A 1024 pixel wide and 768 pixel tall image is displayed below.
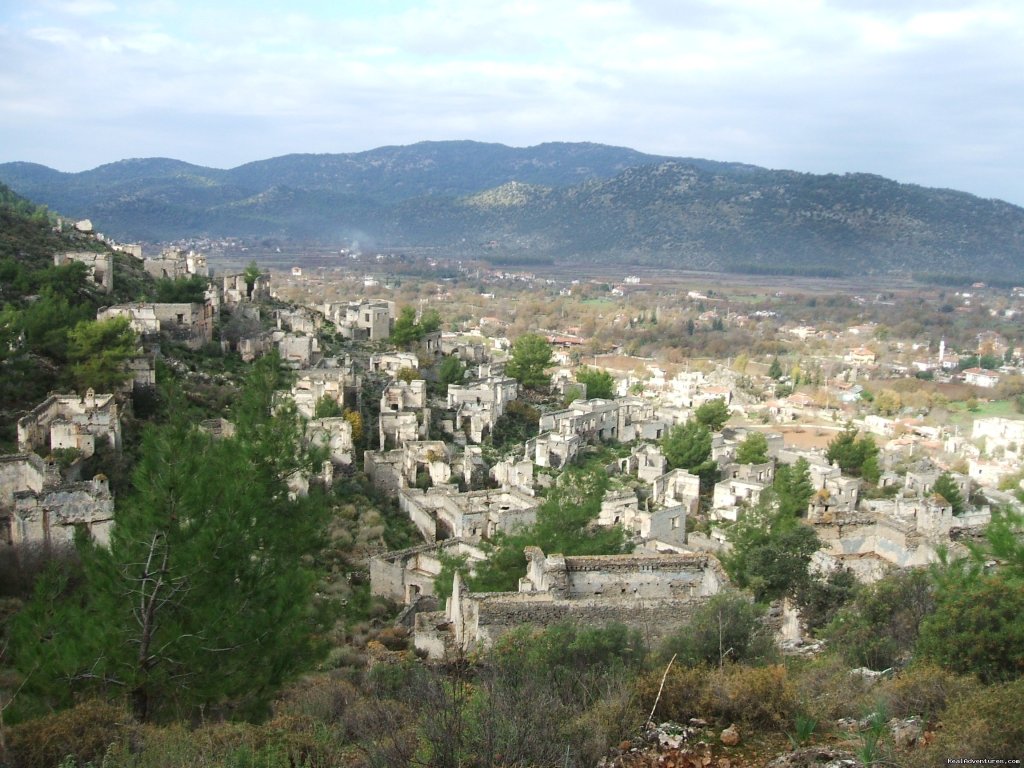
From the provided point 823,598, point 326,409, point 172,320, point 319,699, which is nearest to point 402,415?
point 326,409

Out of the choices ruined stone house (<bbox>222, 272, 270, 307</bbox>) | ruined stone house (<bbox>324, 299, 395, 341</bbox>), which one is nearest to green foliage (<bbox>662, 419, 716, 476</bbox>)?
ruined stone house (<bbox>324, 299, 395, 341</bbox>)

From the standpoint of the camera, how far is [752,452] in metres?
27.7

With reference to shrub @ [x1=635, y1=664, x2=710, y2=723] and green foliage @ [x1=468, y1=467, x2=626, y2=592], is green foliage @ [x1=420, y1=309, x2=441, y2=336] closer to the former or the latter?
green foliage @ [x1=468, y1=467, x2=626, y2=592]

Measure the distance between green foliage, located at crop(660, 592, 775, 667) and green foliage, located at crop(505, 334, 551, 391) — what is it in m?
24.7

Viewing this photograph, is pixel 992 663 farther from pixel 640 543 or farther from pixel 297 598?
pixel 640 543

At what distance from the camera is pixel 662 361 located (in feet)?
212

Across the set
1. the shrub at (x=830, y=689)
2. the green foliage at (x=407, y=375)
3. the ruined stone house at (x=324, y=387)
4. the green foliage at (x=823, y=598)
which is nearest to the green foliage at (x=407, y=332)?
the green foliage at (x=407, y=375)

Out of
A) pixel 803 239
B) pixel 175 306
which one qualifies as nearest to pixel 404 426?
pixel 175 306

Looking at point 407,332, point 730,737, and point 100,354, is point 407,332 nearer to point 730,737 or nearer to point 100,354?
point 100,354

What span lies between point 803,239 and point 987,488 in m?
118

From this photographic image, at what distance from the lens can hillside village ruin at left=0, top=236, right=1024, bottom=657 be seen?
1090 cm

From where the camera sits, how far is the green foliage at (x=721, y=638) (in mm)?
8430

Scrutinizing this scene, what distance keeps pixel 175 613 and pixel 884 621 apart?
25.1 feet

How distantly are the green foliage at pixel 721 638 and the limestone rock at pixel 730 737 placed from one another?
1.38m
